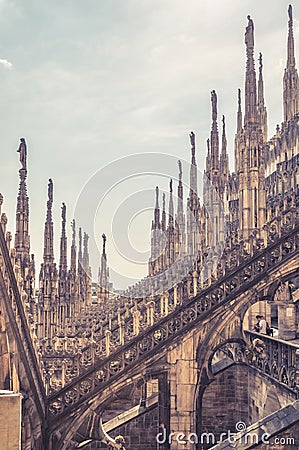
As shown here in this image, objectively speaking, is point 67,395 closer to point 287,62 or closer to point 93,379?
point 93,379

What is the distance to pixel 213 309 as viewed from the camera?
11.4 meters

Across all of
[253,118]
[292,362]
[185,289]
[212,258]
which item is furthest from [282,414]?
[212,258]

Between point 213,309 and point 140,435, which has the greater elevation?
point 213,309

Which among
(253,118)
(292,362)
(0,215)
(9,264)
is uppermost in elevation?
(253,118)

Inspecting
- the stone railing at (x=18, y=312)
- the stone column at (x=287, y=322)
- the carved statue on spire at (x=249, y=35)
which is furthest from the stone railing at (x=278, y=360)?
the carved statue on spire at (x=249, y=35)

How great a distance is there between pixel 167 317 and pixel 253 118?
26.4ft

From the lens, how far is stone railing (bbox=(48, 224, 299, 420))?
34.1 feet

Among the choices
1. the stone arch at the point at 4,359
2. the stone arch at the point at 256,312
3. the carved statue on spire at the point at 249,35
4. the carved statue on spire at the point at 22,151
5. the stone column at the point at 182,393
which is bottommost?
the stone column at the point at 182,393

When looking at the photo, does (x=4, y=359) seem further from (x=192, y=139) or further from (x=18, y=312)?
(x=192, y=139)

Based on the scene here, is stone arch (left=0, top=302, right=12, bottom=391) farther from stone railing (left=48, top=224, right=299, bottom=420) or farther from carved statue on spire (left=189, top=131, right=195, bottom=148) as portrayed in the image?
carved statue on spire (left=189, top=131, right=195, bottom=148)

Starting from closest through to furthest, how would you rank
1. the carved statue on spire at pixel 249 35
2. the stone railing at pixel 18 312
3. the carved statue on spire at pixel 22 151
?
the stone railing at pixel 18 312, the carved statue on spire at pixel 22 151, the carved statue on spire at pixel 249 35

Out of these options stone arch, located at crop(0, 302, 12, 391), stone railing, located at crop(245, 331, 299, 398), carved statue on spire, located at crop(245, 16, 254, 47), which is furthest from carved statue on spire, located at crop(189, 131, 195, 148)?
stone arch, located at crop(0, 302, 12, 391)

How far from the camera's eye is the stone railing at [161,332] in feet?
34.1

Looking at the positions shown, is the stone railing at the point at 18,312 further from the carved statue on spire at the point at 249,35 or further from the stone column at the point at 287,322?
the carved statue on spire at the point at 249,35
